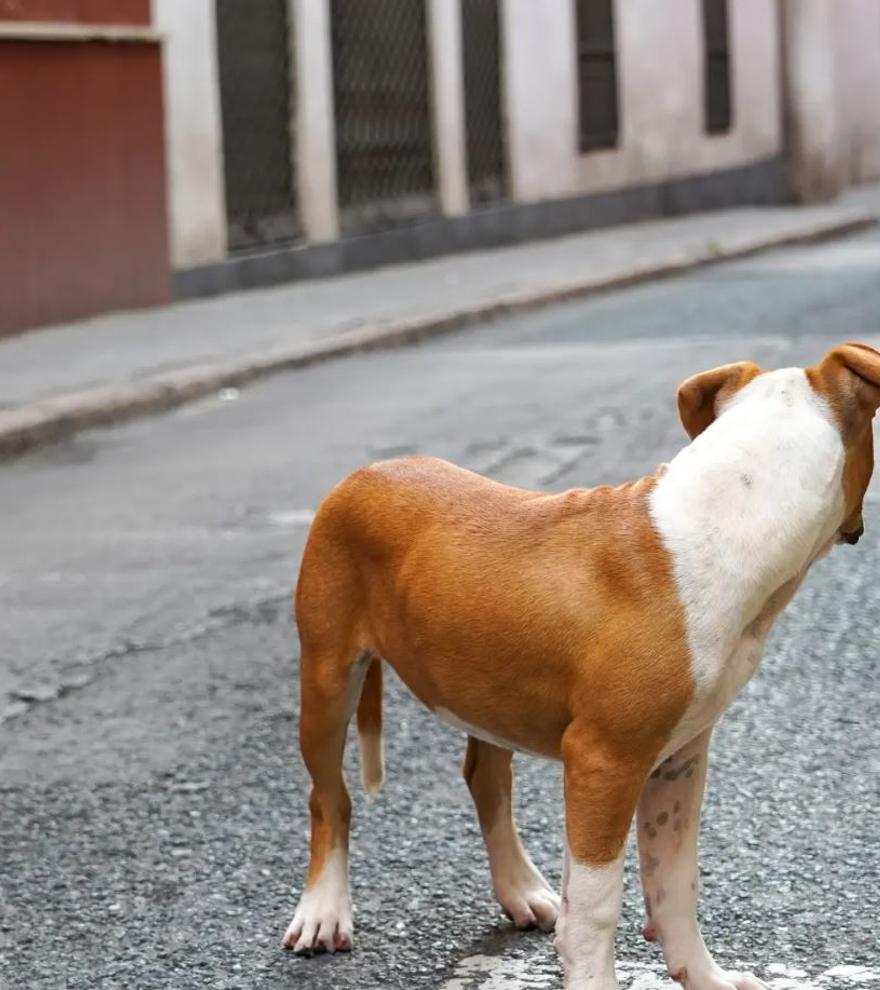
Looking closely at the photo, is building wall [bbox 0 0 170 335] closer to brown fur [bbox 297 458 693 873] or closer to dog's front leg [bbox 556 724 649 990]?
brown fur [bbox 297 458 693 873]

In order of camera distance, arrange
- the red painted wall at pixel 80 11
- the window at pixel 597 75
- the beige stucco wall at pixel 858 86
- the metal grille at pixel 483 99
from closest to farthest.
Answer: the red painted wall at pixel 80 11, the metal grille at pixel 483 99, the window at pixel 597 75, the beige stucco wall at pixel 858 86

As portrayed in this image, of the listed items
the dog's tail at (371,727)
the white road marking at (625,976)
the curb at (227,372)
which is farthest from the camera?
the curb at (227,372)

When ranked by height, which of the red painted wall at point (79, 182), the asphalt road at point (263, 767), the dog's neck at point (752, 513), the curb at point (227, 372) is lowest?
the asphalt road at point (263, 767)

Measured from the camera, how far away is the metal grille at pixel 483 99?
20.9 meters

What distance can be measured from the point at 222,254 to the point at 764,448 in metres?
13.9

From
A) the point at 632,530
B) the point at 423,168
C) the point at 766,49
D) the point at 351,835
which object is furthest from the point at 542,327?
the point at 766,49

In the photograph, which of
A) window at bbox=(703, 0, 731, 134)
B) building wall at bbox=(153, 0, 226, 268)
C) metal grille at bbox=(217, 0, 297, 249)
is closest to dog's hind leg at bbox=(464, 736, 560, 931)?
building wall at bbox=(153, 0, 226, 268)

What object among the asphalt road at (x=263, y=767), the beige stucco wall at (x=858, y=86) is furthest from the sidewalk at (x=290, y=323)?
the beige stucco wall at (x=858, y=86)

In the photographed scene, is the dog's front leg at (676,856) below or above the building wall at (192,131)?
below

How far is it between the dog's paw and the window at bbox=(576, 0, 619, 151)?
808 inches

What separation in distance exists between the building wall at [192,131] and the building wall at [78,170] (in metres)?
0.32

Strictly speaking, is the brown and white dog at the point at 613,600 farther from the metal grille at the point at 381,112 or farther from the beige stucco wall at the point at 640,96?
the beige stucco wall at the point at 640,96

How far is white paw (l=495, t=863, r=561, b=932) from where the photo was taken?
139 inches

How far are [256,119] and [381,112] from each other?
2.20m
